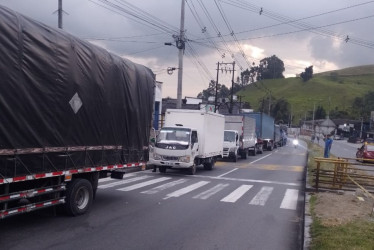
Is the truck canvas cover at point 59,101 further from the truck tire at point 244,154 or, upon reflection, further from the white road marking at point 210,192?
the truck tire at point 244,154

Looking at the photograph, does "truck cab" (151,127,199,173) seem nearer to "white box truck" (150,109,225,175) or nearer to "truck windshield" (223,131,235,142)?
"white box truck" (150,109,225,175)

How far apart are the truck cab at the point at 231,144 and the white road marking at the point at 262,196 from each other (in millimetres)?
12181

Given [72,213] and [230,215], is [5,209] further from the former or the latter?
[230,215]

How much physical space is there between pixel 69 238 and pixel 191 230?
8.05ft

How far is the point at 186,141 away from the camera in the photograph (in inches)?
762

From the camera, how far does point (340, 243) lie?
720cm

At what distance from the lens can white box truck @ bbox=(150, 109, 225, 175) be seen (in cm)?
1898

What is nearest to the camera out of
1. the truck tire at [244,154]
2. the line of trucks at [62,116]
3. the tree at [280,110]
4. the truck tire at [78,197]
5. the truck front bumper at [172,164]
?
the line of trucks at [62,116]

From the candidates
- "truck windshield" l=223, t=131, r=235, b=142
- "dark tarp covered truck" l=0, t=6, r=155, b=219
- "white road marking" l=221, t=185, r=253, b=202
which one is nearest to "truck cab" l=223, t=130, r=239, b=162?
"truck windshield" l=223, t=131, r=235, b=142

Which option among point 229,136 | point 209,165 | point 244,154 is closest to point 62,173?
point 209,165

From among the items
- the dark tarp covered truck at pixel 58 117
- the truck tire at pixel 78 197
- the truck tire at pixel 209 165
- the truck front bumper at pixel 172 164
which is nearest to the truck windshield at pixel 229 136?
the truck tire at pixel 209 165

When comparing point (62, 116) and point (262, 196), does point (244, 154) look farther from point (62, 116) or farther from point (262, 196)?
point (62, 116)

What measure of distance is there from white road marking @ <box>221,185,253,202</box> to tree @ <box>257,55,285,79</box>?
157m

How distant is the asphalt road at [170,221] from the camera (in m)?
7.57
